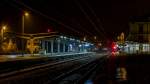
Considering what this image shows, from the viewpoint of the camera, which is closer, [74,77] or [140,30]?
[74,77]

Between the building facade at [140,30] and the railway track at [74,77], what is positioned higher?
the building facade at [140,30]

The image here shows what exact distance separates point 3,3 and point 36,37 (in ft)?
34.0

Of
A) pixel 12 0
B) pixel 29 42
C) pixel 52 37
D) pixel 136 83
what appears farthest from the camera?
pixel 52 37

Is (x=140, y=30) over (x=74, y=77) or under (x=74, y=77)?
over

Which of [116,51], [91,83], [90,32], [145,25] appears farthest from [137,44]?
[90,32]

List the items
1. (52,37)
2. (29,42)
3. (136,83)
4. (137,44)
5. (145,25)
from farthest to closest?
1. (145,25)
2. (137,44)
3. (52,37)
4. (29,42)
5. (136,83)

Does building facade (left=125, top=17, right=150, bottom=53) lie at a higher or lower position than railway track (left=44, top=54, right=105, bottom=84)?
higher

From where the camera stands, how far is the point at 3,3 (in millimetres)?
73312

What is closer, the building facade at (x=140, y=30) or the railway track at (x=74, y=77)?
the railway track at (x=74, y=77)

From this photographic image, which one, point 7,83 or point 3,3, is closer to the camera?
point 7,83

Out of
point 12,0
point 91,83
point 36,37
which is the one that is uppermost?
point 12,0

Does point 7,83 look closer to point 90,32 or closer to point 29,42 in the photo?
point 29,42

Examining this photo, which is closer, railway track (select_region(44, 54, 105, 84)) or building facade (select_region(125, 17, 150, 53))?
railway track (select_region(44, 54, 105, 84))

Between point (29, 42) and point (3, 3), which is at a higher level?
point (3, 3)
